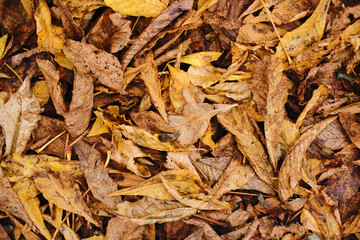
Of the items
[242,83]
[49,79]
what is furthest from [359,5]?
[49,79]

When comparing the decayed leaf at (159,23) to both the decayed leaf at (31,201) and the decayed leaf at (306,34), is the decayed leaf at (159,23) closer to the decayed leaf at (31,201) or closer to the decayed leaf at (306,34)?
the decayed leaf at (306,34)

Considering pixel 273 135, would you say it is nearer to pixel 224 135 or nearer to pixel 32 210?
pixel 224 135

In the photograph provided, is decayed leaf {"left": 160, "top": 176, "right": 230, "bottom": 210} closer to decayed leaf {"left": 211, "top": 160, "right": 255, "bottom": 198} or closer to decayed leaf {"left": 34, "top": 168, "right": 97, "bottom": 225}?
decayed leaf {"left": 211, "top": 160, "right": 255, "bottom": 198}

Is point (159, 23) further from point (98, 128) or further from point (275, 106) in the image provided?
point (275, 106)

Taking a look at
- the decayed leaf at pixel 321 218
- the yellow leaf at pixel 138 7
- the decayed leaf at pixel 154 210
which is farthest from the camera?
the decayed leaf at pixel 321 218

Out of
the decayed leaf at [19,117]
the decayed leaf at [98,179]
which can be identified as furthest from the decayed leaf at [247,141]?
the decayed leaf at [19,117]

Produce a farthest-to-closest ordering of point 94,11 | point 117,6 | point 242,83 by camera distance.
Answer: point 242,83, point 94,11, point 117,6

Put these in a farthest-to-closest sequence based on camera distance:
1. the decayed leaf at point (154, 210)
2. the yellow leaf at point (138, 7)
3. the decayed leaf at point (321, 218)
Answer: the decayed leaf at point (321, 218), the decayed leaf at point (154, 210), the yellow leaf at point (138, 7)
